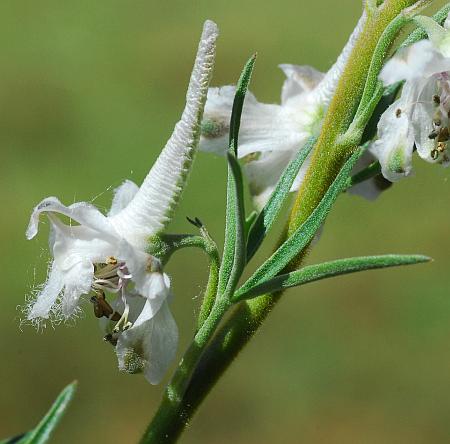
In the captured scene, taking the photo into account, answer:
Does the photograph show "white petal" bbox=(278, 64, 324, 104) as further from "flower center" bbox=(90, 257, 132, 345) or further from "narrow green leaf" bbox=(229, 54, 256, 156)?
"flower center" bbox=(90, 257, 132, 345)

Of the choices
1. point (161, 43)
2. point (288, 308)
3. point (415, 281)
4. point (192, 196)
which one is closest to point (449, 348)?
point (415, 281)

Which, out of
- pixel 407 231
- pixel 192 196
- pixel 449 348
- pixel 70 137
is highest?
pixel 70 137

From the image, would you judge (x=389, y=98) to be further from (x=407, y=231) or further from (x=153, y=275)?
(x=407, y=231)

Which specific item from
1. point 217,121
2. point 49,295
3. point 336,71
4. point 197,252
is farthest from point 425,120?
point 197,252

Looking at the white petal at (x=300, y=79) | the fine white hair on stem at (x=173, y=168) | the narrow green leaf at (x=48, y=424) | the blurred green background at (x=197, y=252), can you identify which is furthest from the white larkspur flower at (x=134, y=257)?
the blurred green background at (x=197, y=252)

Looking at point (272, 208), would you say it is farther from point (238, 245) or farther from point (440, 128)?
point (440, 128)

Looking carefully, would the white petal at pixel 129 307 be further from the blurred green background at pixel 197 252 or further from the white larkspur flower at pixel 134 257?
the blurred green background at pixel 197 252
